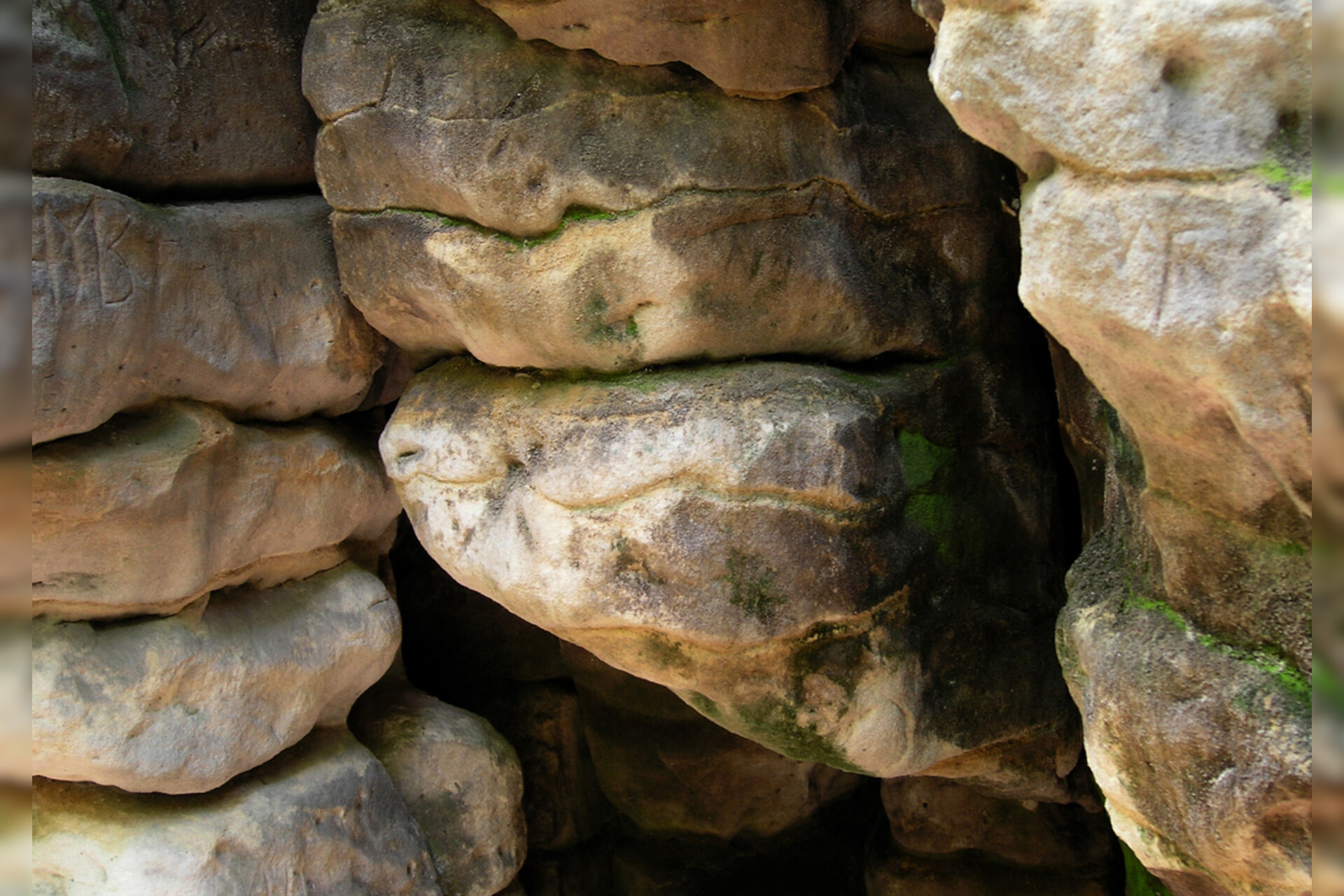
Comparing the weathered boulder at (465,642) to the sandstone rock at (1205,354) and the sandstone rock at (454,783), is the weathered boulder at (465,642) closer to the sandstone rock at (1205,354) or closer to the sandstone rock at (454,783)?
the sandstone rock at (454,783)

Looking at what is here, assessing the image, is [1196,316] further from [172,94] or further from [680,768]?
[680,768]

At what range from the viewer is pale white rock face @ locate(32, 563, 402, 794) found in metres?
1.98

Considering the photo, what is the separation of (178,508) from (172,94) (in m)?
0.78

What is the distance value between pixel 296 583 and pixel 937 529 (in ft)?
4.48

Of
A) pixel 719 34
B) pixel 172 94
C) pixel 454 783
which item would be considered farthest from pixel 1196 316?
pixel 454 783

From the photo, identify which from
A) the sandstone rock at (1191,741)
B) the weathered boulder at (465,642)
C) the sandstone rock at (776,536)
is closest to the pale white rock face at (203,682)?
the sandstone rock at (776,536)

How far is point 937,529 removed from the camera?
85.6 inches

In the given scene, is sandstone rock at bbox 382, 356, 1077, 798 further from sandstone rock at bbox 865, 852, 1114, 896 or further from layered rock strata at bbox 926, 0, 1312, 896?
sandstone rock at bbox 865, 852, 1114, 896

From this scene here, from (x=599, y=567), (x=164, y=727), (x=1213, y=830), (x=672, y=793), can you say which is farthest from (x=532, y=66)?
(x=672, y=793)

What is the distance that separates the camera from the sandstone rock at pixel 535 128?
1.98 meters

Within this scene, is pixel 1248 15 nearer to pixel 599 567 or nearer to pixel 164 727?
pixel 599 567

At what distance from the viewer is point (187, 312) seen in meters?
2.13

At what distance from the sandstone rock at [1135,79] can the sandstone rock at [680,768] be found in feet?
7.47

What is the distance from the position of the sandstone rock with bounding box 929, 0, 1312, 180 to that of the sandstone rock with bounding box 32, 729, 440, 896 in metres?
1.81
